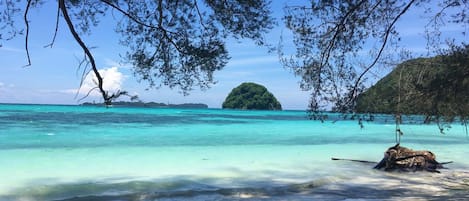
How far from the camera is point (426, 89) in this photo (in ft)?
16.5

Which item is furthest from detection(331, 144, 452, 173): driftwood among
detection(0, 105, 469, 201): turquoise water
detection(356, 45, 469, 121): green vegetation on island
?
detection(356, 45, 469, 121): green vegetation on island

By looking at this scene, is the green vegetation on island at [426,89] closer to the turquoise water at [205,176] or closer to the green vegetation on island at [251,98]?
the turquoise water at [205,176]

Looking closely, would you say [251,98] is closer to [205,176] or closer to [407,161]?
[407,161]

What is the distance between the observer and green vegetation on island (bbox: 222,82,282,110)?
76.4m

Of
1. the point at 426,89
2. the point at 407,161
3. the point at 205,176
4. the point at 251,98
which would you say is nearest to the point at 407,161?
the point at 407,161

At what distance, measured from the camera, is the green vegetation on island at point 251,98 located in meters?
76.4

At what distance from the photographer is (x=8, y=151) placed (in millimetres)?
13523

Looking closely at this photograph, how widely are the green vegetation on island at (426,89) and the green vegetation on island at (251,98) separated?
6599 centimetres

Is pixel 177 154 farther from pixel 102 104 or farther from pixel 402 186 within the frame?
pixel 102 104

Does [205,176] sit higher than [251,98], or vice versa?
[251,98]

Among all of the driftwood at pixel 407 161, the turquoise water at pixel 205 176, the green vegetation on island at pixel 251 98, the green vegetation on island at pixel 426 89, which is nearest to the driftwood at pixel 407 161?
the driftwood at pixel 407 161

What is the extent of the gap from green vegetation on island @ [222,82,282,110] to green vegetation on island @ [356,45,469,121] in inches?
2598

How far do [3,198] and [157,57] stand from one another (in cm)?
410

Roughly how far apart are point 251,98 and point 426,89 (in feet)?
Answer: 259
